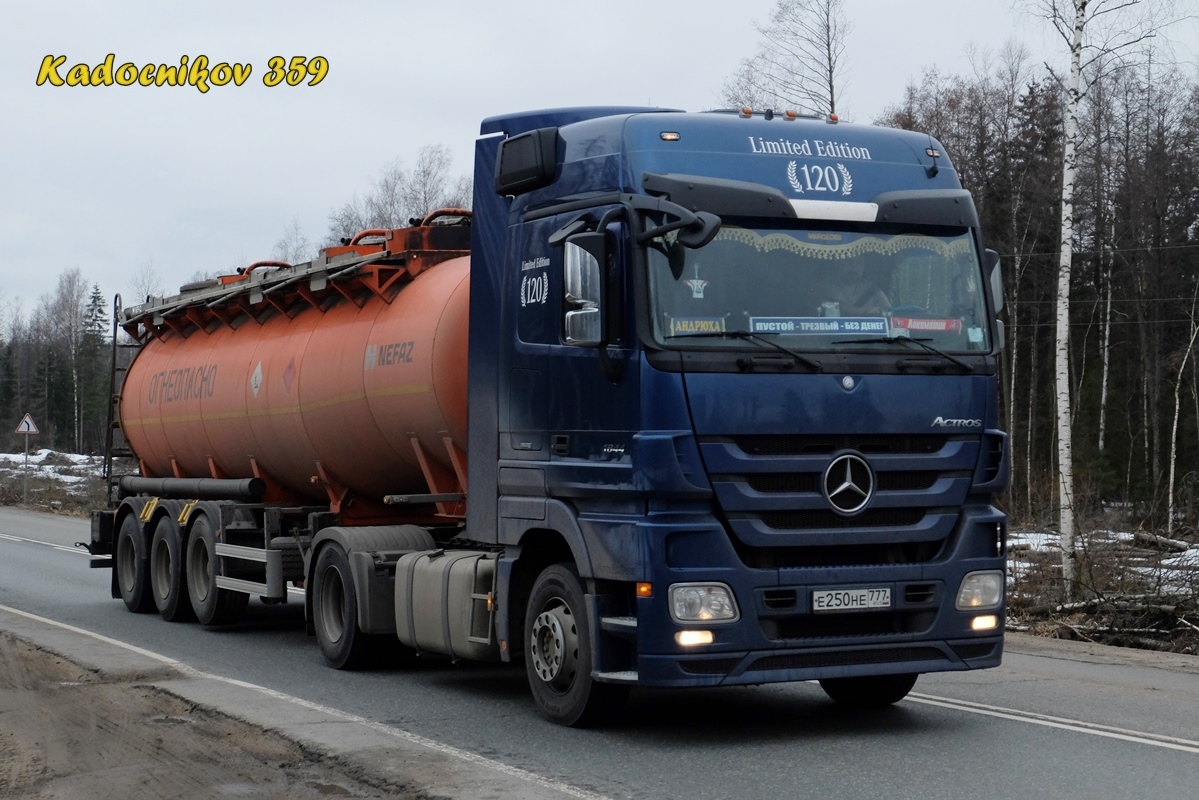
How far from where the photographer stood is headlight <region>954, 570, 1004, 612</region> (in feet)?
27.1

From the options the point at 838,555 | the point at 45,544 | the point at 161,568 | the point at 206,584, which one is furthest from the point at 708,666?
the point at 45,544

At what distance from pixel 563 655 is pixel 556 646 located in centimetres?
12

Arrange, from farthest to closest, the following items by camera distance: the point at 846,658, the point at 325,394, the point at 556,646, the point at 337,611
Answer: the point at 325,394 < the point at 337,611 < the point at 556,646 < the point at 846,658

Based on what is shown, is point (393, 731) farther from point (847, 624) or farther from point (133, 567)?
point (133, 567)

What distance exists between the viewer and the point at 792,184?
8297 mm

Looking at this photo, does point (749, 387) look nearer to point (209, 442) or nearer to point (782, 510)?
point (782, 510)

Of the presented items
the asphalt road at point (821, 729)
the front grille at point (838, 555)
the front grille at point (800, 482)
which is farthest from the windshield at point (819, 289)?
the asphalt road at point (821, 729)

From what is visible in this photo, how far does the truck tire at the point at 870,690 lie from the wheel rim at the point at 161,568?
874cm

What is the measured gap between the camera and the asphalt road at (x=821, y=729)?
6.93 m

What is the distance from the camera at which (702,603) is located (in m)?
7.68

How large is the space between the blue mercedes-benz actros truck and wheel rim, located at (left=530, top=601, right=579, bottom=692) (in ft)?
0.07

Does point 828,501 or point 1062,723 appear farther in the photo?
point 1062,723

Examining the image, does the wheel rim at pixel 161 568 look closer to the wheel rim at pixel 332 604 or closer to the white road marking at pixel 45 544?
the wheel rim at pixel 332 604

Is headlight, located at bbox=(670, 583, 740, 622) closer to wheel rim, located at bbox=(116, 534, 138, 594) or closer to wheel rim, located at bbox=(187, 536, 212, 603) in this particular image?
wheel rim, located at bbox=(187, 536, 212, 603)
